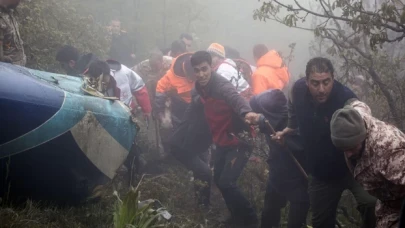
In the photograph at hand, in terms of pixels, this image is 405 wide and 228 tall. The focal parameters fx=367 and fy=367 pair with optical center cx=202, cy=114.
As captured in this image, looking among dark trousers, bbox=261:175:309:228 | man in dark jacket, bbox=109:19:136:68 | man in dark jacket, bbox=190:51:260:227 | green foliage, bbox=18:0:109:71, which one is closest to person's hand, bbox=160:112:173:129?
man in dark jacket, bbox=190:51:260:227

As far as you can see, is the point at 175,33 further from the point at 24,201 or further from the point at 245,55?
the point at 24,201

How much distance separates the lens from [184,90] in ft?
22.1

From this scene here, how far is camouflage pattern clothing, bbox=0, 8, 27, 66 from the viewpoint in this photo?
15.1ft

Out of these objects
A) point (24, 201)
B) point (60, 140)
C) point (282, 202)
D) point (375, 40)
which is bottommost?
point (24, 201)

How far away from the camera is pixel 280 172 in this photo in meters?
4.38

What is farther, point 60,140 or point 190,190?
point 190,190

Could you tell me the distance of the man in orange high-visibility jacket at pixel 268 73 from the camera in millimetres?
7094

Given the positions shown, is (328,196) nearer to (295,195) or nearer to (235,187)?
(295,195)

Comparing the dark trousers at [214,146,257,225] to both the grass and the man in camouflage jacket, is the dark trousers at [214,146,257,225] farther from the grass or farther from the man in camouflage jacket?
the man in camouflage jacket

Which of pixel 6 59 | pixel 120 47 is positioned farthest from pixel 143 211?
pixel 120 47

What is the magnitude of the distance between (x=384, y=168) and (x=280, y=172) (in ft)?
6.21

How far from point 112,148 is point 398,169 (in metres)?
3.13

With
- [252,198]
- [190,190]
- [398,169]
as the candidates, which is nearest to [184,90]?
[190,190]

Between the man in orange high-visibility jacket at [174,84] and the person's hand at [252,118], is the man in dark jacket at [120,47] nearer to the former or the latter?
the man in orange high-visibility jacket at [174,84]
